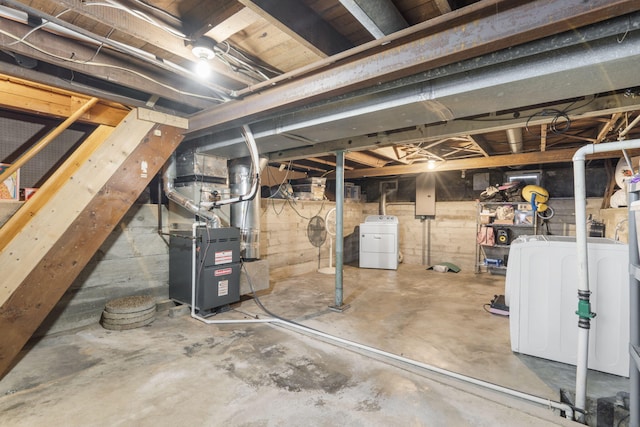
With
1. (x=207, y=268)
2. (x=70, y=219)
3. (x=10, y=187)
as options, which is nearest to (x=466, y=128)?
(x=207, y=268)

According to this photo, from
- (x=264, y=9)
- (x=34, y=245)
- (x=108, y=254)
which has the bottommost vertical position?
(x=108, y=254)

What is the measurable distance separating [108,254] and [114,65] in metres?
1.87

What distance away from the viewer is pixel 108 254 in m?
2.94

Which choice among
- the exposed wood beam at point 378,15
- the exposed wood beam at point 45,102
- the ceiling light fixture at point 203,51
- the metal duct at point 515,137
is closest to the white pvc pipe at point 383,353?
the exposed wood beam at point 45,102

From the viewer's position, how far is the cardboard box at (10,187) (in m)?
2.48

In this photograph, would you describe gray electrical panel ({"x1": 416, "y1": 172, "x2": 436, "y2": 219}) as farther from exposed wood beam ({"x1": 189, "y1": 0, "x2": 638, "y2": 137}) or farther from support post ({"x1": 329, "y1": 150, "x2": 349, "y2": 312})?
exposed wood beam ({"x1": 189, "y1": 0, "x2": 638, "y2": 137})

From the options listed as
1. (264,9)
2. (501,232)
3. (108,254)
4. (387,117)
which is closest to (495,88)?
(387,117)

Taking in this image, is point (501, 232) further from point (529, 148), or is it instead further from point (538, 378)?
point (538, 378)

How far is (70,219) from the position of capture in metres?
2.17

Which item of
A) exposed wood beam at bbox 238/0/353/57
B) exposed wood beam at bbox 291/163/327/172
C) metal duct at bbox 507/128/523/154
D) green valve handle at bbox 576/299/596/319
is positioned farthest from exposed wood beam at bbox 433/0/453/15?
exposed wood beam at bbox 291/163/327/172

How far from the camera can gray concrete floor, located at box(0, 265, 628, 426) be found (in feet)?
5.23

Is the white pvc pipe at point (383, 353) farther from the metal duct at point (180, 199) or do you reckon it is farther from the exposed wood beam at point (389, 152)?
the exposed wood beam at point (389, 152)

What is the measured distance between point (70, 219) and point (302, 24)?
7.04ft

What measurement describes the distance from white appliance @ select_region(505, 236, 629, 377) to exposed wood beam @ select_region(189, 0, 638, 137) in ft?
5.23
